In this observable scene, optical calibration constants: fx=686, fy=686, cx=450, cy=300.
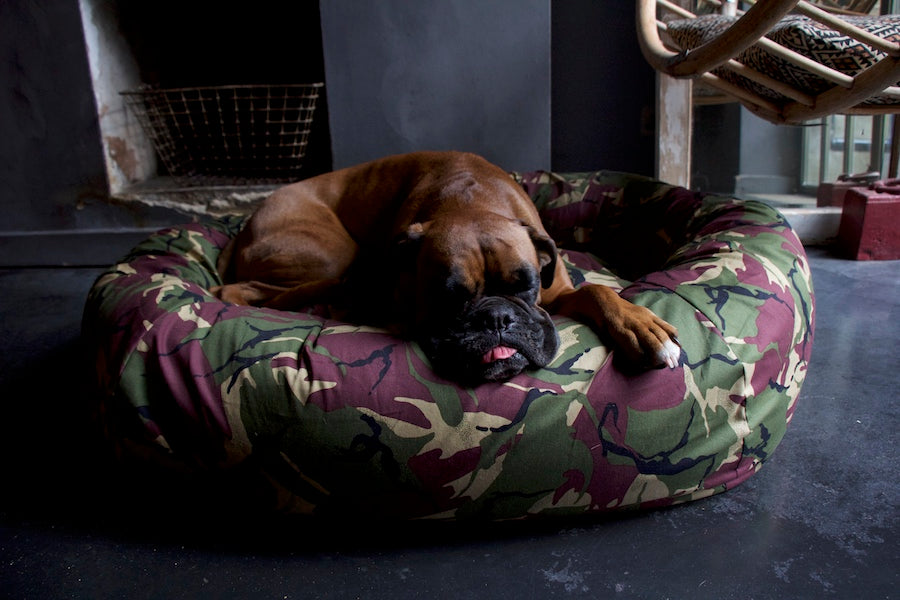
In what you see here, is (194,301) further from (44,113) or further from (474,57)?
(44,113)

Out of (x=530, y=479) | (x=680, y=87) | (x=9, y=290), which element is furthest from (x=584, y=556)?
(x=9, y=290)

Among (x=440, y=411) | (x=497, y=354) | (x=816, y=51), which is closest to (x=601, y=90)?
(x=816, y=51)

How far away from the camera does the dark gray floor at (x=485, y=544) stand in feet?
4.92

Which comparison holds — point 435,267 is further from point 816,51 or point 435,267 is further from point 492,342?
point 816,51

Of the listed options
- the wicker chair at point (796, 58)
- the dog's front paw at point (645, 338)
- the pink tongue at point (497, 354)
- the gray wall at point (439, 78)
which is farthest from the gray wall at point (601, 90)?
the pink tongue at point (497, 354)

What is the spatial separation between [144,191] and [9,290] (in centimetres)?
99

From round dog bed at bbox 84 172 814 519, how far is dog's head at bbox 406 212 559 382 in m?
0.06

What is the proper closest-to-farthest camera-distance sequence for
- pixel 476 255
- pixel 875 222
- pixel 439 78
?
pixel 476 255 < pixel 875 222 < pixel 439 78

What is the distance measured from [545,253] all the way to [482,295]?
313mm

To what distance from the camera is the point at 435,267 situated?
6.35ft

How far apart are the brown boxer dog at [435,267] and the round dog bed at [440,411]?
0.23ft

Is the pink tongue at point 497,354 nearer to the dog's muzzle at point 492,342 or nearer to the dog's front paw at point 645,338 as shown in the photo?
the dog's muzzle at point 492,342

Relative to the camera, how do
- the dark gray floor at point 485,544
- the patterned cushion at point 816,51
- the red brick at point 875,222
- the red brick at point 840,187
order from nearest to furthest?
the dark gray floor at point 485,544 → the patterned cushion at point 816,51 → the red brick at point 875,222 → the red brick at point 840,187

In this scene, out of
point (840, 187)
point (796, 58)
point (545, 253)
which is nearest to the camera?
point (545, 253)
